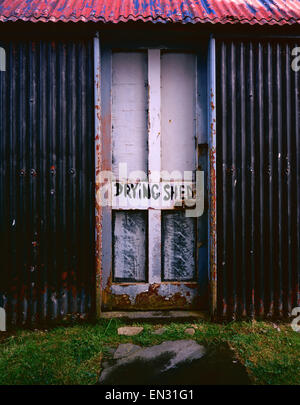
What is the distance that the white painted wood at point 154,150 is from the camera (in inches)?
145

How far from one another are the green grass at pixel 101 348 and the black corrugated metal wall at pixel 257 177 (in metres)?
0.36

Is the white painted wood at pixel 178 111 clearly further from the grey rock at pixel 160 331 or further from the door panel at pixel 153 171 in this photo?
the grey rock at pixel 160 331

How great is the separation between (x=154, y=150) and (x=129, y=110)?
2.04 feet

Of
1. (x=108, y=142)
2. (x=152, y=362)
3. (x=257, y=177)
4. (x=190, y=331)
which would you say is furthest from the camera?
(x=108, y=142)

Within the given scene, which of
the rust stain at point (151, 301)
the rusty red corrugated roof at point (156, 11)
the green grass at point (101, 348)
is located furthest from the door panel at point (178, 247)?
the rusty red corrugated roof at point (156, 11)

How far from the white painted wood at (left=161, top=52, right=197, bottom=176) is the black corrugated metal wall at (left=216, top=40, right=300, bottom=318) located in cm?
41

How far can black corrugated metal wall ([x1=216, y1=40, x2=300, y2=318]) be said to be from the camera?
348 cm

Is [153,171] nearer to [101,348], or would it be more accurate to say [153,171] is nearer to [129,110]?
[129,110]

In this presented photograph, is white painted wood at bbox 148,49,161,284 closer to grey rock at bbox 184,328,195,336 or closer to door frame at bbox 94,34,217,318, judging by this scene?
door frame at bbox 94,34,217,318

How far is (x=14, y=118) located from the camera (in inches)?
134

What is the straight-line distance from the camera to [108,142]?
12.1 ft
